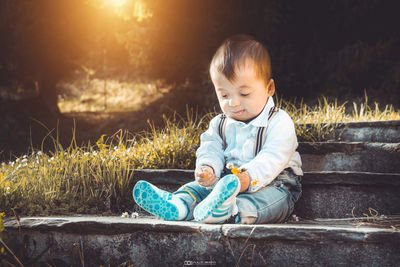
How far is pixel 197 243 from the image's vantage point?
1924mm

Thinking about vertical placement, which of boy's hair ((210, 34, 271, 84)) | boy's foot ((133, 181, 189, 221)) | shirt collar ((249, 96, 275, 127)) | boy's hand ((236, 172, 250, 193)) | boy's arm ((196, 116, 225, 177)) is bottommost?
boy's foot ((133, 181, 189, 221))

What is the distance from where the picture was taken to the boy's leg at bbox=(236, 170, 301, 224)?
2.15 m

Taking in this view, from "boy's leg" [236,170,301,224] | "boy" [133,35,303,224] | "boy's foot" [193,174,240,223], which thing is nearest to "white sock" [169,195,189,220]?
"boy" [133,35,303,224]

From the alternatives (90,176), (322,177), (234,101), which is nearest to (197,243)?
(234,101)

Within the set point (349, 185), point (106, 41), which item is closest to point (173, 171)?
point (349, 185)

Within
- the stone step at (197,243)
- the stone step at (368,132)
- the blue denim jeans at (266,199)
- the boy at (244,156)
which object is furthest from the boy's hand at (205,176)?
the stone step at (368,132)

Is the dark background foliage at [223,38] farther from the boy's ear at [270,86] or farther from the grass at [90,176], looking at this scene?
the boy's ear at [270,86]

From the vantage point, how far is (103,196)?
9.19 ft

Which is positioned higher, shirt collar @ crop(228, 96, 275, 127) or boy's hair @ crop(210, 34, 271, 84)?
boy's hair @ crop(210, 34, 271, 84)

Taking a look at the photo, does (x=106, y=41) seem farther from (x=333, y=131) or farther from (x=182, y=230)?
(x=182, y=230)

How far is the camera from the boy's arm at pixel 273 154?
7.45 ft

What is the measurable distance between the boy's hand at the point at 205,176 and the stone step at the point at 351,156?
113 cm

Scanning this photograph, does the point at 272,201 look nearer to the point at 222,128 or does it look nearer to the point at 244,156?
the point at 244,156

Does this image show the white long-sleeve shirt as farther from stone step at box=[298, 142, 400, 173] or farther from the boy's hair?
stone step at box=[298, 142, 400, 173]
